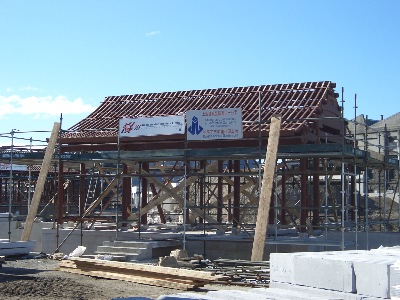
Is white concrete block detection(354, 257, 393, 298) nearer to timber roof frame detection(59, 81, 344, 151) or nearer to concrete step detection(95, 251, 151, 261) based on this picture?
timber roof frame detection(59, 81, 344, 151)

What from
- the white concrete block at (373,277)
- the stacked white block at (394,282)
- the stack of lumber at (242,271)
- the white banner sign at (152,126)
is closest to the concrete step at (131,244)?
the stack of lumber at (242,271)

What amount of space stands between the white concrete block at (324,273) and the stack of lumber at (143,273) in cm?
426

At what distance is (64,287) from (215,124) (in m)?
7.13

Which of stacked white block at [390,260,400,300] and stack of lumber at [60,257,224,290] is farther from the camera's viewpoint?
stack of lumber at [60,257,224,290]

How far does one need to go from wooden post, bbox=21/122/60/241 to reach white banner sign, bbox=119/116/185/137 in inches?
136

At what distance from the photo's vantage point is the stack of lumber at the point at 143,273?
579 inches

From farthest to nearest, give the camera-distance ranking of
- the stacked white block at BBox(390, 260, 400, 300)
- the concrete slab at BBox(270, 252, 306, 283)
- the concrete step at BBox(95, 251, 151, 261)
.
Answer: the concrete step at BBox(95, 251, 151, 261) → the concrete slab at BBox(270, 252, 306, 283) → the stacked white block at BBox(390, 260, 400, 300)

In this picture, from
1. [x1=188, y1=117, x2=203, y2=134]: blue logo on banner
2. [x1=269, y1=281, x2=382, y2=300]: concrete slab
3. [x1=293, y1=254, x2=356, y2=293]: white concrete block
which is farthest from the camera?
[x1=188, y1=117, x2=203, y2=134]: blue logo on banner

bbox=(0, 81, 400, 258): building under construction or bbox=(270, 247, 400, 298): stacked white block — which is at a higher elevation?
bbox=(0, 81, 400, 258): building under construction

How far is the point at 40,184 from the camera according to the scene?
22.8m

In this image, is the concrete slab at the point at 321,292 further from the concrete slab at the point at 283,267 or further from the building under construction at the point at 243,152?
the building under construction at the point at 243,152

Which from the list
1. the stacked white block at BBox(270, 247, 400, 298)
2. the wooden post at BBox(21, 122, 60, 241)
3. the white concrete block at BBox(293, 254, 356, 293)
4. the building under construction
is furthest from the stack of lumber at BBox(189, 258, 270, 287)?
the wooden post at BBox(21, 122, 60, 241)

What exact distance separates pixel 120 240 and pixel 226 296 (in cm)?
1201

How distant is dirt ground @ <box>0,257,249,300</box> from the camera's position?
44.9 feet
